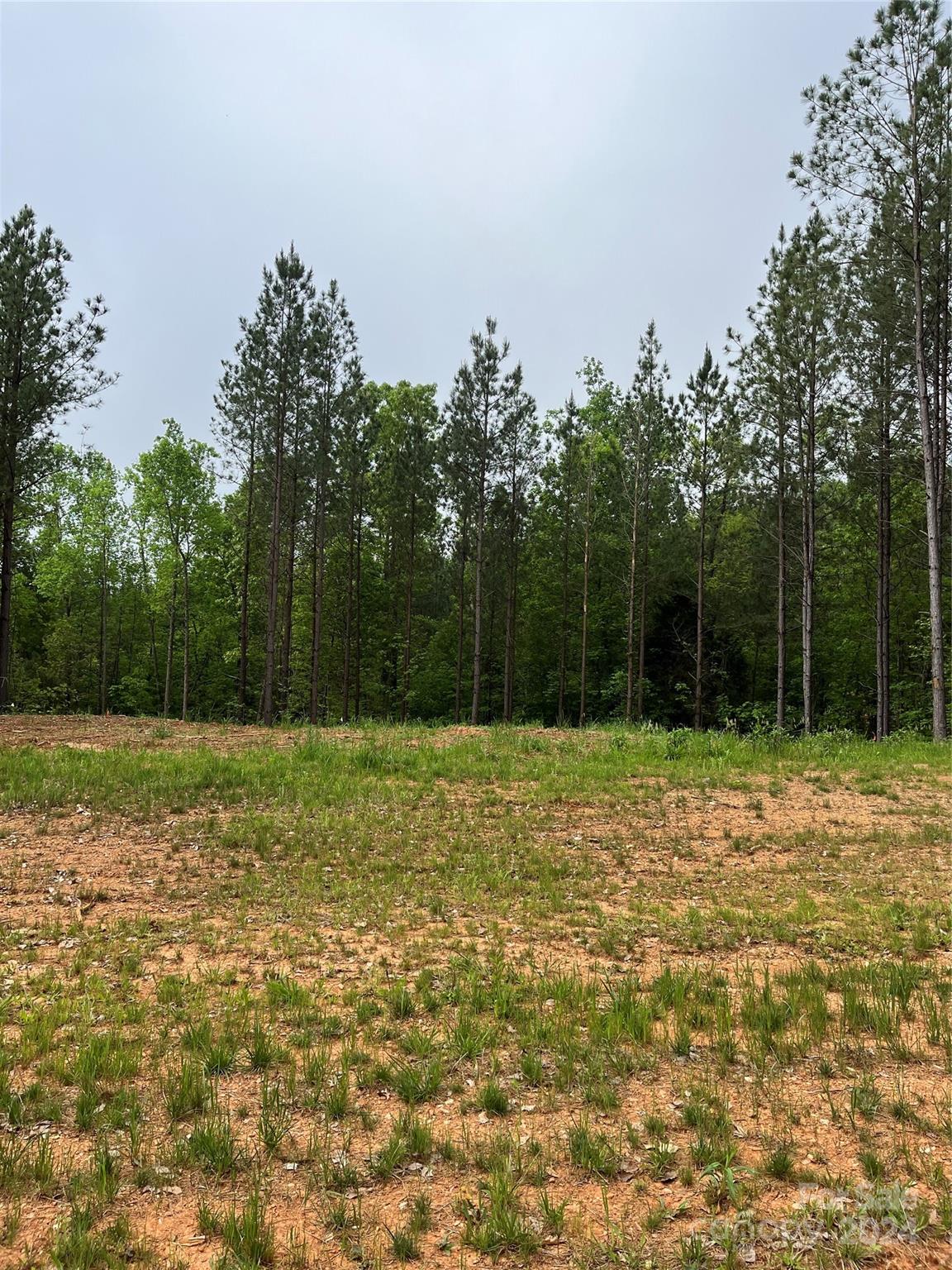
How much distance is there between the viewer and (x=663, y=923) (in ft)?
20.6

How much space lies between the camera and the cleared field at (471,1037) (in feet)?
9.21

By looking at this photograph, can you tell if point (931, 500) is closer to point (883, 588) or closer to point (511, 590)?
point (883, 588)

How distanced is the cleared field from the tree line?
43.7 ft

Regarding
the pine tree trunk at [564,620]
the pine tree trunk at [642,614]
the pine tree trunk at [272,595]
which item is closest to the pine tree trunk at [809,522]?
the pine tree trunk at [642,614]

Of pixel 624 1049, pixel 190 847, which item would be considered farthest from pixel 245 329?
pixel 624 1049

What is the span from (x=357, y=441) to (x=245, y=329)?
612cm

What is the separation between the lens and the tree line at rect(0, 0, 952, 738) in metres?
19.5

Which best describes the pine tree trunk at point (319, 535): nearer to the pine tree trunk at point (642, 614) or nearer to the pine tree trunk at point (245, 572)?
the pine tree trunk at point (245, 572)

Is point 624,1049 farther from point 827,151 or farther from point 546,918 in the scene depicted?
point 827,151

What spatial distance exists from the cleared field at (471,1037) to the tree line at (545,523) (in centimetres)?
1332

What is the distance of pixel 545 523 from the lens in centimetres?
3381

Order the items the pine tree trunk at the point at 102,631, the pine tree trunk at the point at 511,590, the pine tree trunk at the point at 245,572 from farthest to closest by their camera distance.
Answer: the pine tree trunk at the point at 102,631, the pine tree trunk at the point at 511,590, the pine tree trunk at the point at 245,572

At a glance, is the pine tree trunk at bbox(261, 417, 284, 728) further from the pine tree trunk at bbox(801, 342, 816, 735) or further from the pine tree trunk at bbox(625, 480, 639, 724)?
the pine tree trunk at bbox(801, 342, 816, 735)

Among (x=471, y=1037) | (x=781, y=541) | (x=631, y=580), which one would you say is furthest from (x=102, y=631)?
(x=471, y=1037)
